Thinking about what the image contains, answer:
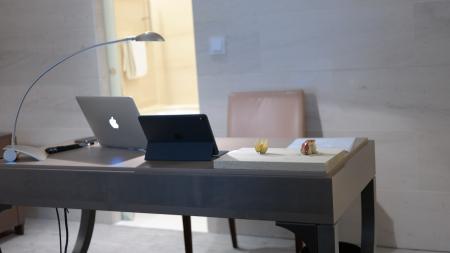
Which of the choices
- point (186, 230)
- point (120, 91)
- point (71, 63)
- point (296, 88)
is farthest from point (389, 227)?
point (71, 63)

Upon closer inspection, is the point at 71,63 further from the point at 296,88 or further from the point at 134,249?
the point at 296,88

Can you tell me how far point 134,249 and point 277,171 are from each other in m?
1.70

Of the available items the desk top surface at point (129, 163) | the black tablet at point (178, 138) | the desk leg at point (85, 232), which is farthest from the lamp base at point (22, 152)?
the desk leg at point (85, 232)

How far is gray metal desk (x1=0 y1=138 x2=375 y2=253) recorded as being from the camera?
161 centimetres

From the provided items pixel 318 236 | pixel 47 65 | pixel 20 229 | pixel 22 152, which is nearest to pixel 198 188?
pixel 318 236

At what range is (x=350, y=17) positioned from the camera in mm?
2824

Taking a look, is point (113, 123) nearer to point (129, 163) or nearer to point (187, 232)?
point (129, 163)

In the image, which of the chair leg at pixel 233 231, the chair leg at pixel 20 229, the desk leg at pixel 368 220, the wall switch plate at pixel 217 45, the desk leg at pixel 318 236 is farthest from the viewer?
the chair leg at pixel 20 229

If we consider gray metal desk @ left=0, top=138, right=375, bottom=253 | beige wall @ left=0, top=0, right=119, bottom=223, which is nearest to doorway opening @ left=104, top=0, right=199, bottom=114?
beige wall @ left=0, top=0, right=119, bottom=223

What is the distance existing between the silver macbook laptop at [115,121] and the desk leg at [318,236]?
0.75m

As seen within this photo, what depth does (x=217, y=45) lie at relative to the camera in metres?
3.12

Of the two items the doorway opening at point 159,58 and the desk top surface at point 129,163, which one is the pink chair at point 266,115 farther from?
the doorway opening at point 159,58

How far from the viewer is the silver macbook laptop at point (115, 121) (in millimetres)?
2055

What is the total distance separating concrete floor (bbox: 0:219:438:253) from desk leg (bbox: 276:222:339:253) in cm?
133
